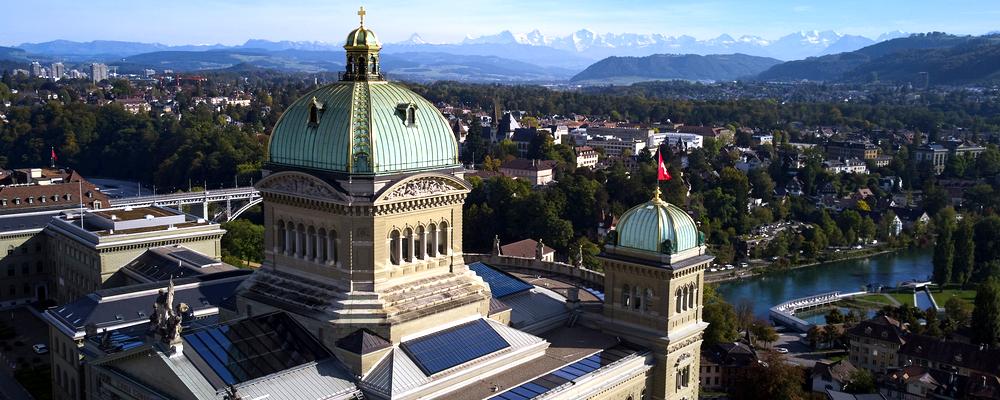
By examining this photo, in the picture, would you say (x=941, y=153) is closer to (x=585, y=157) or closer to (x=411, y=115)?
(x=585, y=157)

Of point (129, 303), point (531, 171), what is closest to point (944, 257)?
point (531, 171)

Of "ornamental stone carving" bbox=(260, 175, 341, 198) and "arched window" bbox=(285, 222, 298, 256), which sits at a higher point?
"ornamental stone carving" bbox=(260, 175, 341, 198)

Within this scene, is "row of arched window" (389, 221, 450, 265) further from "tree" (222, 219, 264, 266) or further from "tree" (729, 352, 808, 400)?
"tree" (222, 219, 264, 266)

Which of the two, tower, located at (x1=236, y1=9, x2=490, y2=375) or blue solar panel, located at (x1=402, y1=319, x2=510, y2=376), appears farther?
tower, located at (x1=236, y1=9, x2=490, y2=375)

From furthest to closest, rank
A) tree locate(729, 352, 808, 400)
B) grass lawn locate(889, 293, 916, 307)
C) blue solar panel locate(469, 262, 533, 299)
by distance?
1. grass lawn locate(889, 293, 916, 307)
2. tree locate(729, 352, 808, 400)
3. blue solar panel locate(469, 262, 533, 299)

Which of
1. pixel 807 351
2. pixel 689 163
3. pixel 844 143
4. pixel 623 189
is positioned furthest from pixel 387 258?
pixel 844 143

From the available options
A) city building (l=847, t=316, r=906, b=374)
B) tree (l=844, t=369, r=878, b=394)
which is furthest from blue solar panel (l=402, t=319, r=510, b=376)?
city building (l=847, t=316, r=906, b=374)

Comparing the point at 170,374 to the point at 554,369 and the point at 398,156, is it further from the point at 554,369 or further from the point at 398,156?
the point at 554,369
